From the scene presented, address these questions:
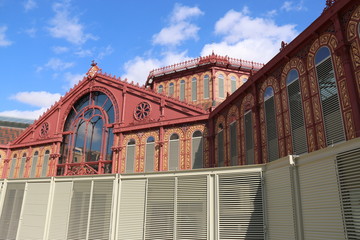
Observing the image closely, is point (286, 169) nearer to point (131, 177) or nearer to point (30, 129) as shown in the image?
point (131, 177)

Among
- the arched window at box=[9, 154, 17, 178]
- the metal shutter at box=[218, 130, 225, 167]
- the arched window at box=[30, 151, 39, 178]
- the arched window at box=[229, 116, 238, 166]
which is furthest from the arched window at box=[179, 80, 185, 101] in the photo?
the arched window at box=[9, 154, 17, 178]

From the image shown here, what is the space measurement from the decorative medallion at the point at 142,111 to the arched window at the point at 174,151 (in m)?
3.09

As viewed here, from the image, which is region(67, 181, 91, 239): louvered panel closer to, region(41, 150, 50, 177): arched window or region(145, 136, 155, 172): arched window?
region(145, 136, 155, 172): arched window

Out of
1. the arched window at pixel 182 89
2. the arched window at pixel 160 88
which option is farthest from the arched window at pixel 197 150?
the arched window at pixel 160 88

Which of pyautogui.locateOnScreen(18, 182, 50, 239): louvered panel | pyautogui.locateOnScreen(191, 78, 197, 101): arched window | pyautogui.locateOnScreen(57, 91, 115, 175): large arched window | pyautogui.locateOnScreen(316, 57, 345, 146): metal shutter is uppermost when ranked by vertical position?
pyautogui.locateOnScreen(191, 78, 197, 101): arched window

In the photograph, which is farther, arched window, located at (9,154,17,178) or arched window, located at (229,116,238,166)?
arched window, located at (9,154,17,178)

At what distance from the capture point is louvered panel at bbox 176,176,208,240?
9719mm

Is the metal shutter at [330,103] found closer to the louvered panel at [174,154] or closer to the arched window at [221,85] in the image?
the louvered panel at [174,154]

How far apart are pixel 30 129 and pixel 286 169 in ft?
92.3

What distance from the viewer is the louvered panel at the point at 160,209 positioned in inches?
400

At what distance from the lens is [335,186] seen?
6746mm

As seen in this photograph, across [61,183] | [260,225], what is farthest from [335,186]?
[61,183]

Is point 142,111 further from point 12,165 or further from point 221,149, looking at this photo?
point 12,165

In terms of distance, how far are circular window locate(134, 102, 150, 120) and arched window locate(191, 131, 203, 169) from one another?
467cm
